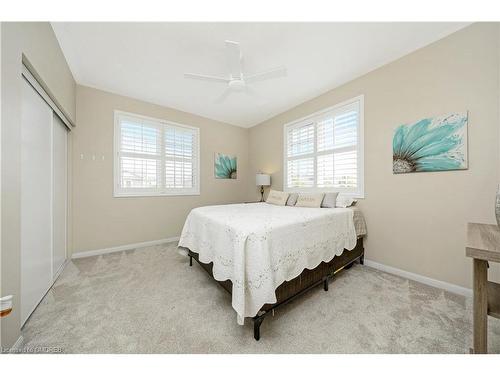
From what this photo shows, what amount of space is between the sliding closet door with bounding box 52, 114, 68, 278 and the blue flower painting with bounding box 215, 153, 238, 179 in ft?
8.16

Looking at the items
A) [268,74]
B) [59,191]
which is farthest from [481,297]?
[59,191]

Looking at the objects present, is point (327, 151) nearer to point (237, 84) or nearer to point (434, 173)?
point (434, 173)

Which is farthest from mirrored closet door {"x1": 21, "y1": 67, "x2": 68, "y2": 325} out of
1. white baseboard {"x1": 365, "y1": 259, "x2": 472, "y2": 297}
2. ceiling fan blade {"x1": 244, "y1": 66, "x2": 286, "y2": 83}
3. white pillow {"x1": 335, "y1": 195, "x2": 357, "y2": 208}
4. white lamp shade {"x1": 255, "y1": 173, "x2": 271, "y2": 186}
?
white baseboard {"x1": 365, "y1": 259, "x2": 472, "y2": 297}

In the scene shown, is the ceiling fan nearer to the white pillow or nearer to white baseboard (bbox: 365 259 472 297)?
the white pillow

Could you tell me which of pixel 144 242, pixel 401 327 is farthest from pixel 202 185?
pixel 401 327

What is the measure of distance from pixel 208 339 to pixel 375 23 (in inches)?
121

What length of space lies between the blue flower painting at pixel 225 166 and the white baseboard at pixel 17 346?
3.34 m

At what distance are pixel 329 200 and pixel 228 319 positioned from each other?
1975 millimetres

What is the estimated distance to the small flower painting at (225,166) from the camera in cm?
419

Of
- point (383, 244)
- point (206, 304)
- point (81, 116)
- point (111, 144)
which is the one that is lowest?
point (206, 304)

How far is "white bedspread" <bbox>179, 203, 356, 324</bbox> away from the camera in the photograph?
1.21 metres

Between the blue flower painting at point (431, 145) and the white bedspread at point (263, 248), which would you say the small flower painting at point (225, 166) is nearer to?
the white bedspread at point (263, 248)

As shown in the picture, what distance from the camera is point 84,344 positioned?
46.4 inches

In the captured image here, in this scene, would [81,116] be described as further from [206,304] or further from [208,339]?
[208,339]
